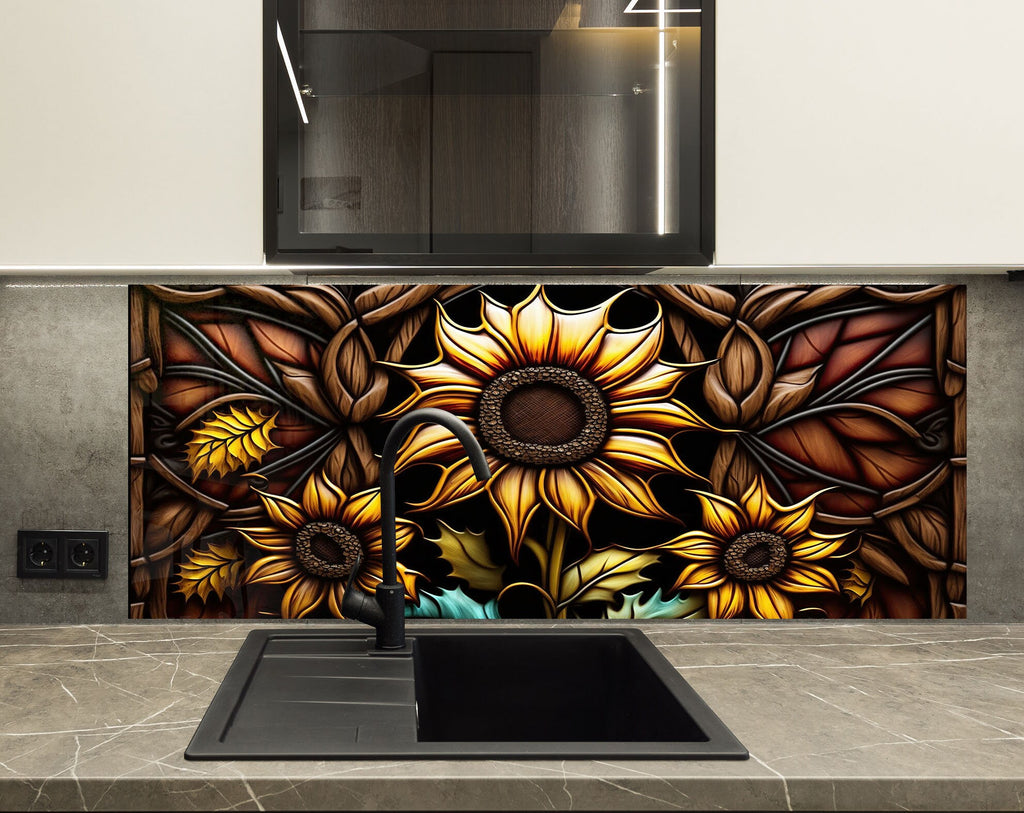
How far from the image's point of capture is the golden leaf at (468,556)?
1587 millimetres

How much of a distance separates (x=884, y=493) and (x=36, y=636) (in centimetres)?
164

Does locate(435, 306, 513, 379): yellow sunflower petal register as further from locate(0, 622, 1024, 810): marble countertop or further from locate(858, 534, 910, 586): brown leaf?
locate(858, 534, 910, 586): brown leaf

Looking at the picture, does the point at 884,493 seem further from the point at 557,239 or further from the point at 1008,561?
the point at 557,239

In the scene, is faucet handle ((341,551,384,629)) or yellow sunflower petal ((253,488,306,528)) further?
yellow sunflower petal ((253,488,306,528))

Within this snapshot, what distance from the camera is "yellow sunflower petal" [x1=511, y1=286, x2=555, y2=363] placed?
157 centimetres

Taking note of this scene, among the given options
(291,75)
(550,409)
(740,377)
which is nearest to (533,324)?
(550,409)

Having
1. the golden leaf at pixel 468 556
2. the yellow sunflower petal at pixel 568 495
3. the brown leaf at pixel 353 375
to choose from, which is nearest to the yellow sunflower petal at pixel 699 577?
the yellow sunflower petal at pixel 568 495

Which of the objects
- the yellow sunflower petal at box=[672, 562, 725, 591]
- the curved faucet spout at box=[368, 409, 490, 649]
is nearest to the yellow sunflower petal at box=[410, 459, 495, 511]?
the curved faucet spout at box=[368, 409, 490, 649]

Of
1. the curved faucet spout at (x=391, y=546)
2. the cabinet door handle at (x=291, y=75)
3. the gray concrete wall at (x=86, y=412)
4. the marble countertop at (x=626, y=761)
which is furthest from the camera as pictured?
the gray concrete wall at (x=86, y=412)

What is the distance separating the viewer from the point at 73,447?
5.09 ft

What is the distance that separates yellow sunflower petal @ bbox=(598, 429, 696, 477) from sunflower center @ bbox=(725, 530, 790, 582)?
211 millimetres

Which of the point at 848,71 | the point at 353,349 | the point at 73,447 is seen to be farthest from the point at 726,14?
the point at 73,447

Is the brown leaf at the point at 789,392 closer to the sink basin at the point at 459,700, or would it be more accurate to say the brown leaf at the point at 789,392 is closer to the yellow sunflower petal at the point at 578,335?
the yellow sunflower petal at the point at 578,335

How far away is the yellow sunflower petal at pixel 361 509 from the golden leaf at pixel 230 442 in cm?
19
